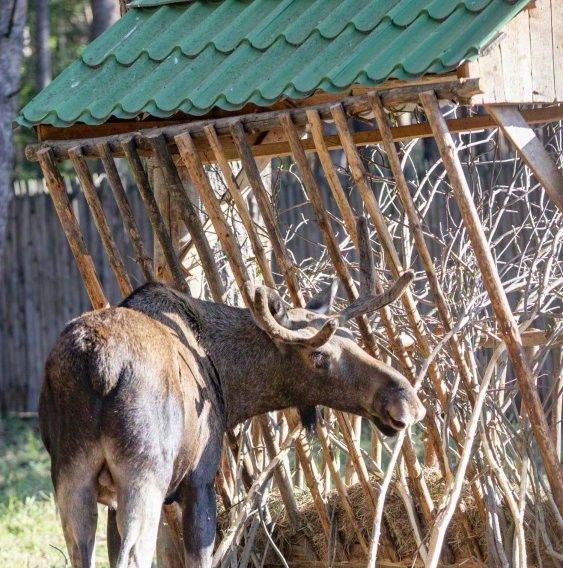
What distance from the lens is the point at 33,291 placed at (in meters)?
15.1

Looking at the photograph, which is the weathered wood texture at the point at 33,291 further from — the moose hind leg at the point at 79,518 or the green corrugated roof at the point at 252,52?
the moose hind leg at the point at 79,518

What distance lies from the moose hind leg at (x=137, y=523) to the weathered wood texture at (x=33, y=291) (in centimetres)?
976

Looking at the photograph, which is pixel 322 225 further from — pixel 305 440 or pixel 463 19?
pixel 305 440

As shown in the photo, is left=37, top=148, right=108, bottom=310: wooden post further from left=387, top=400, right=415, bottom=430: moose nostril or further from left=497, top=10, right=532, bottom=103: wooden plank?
left=497, top=10, right=532, bottom=103: wooden plank

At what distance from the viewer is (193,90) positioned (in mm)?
6383

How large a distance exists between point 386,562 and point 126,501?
2.21m

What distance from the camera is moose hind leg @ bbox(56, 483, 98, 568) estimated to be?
5258 millimetres

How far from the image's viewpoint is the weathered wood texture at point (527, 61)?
546 cm

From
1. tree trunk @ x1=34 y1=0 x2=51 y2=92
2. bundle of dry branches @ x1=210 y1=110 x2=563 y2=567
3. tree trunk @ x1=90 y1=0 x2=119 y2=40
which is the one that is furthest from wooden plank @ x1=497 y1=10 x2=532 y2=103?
tree trunk @ x1=34 y1=0 x2=51 y2=92

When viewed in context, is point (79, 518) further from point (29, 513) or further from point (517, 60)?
point (29, 513)

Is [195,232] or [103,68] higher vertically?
[103,68]

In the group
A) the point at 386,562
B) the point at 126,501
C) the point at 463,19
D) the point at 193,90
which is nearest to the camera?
the point at 126,501

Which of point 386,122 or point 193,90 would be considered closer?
point 386,122

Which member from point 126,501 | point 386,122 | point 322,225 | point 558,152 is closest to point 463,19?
point 386,122
